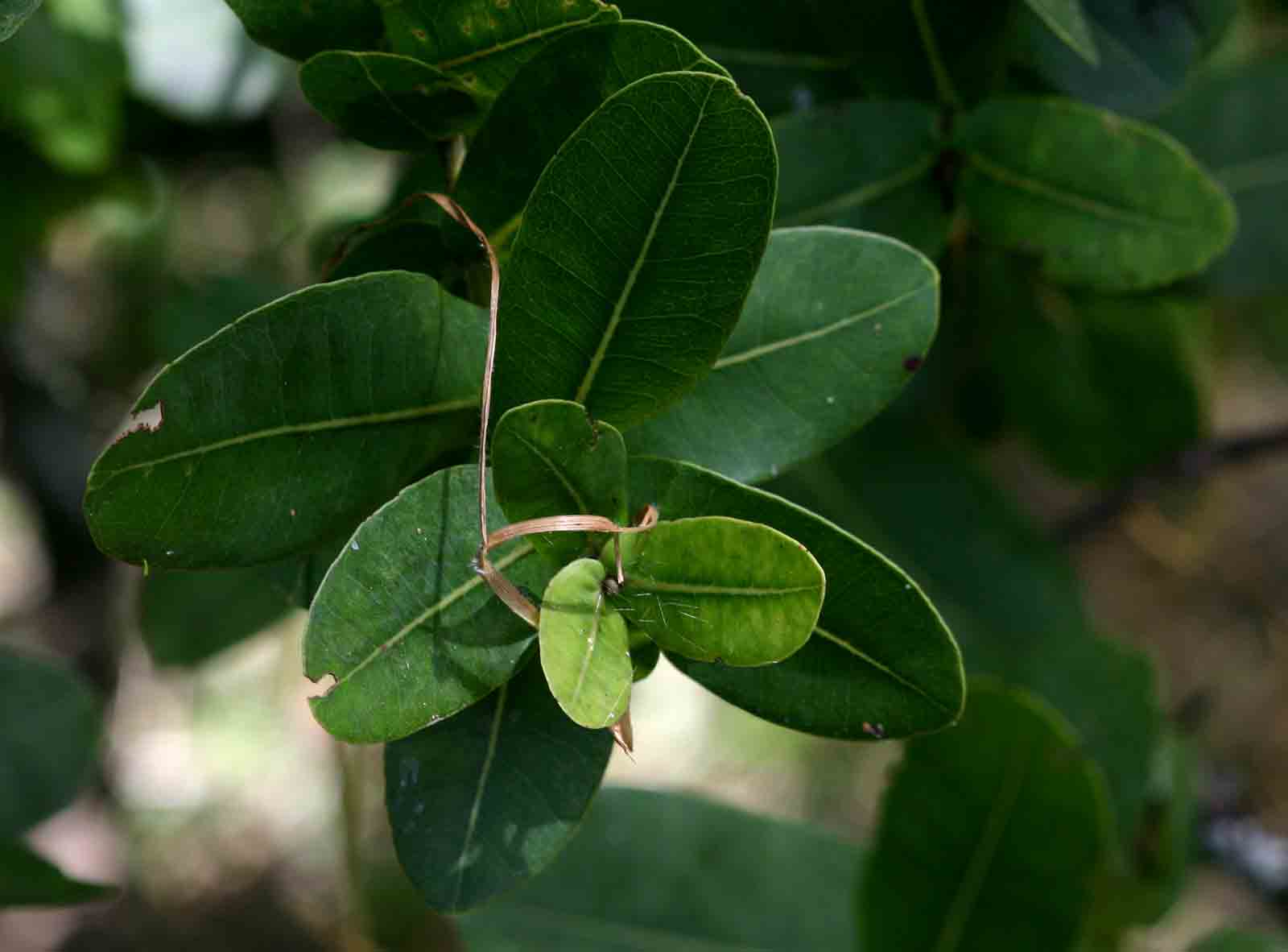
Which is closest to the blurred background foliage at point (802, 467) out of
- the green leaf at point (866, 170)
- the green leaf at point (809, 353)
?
the green leaf at point (866, 170)

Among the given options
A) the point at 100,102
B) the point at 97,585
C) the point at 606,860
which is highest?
the point at 100,102

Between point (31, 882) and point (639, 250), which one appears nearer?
point (639, 250)

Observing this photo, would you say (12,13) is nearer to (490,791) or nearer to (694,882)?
(490,791)

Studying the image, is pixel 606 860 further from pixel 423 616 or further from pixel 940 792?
pixel 423 616

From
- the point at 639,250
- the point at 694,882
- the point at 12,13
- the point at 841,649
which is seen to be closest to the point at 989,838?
the point at 694,882

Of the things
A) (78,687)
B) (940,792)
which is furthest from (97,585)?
(940,792)

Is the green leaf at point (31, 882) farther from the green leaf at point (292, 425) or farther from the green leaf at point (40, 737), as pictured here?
the green leaf at point (292, 425)

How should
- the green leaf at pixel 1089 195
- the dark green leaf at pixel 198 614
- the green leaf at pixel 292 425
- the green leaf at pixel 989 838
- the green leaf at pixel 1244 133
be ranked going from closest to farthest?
the green leaf at pixel 292 425 < the green leaf at pixel 1089 195 < the green leaf at pixel 989 838 < the green leaf at pixel 1244 133 < the dark green leaf at pixel 198 614
